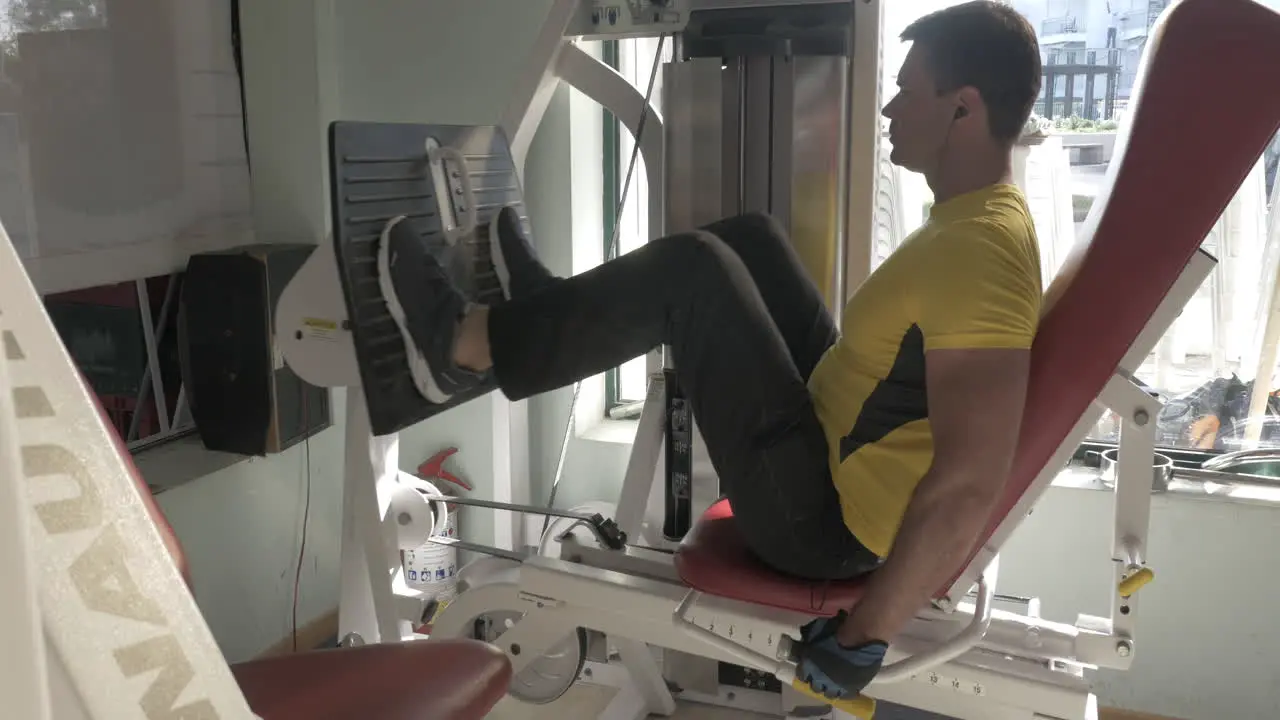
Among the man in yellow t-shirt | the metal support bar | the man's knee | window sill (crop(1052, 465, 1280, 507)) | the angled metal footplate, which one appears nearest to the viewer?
the man in yellow t-shirt

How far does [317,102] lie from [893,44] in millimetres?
1346

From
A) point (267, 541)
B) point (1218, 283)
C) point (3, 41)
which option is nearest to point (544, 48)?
point (3, 41)

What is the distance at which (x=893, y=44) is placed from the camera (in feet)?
7.29

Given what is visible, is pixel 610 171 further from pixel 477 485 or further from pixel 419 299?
pixel 419 299

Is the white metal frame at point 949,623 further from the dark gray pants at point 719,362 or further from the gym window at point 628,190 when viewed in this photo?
the gym window at point 628,190

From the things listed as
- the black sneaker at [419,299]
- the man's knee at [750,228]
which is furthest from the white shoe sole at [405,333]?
the man's knee at [750,228]

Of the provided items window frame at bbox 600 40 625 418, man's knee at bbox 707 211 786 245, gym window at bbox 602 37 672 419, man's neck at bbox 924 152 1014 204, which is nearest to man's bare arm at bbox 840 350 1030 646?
man's neck at bbox 924 152 1014 204

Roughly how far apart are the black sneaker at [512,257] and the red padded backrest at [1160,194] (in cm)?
86

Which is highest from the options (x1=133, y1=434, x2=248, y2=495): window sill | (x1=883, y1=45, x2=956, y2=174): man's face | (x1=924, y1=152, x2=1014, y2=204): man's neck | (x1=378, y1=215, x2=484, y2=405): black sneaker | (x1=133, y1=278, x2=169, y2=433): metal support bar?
(x1=883, y1=45, x2=956, y2=174): man's face

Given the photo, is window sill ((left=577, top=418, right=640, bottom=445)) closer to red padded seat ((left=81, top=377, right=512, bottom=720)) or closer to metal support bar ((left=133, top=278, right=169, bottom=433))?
metal support bar ((left=133, top=278, right=169, bottom=433))

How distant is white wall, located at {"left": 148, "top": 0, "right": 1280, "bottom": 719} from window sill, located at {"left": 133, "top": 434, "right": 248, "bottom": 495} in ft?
0.09

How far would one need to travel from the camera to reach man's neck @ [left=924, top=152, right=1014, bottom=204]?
1.48 metres

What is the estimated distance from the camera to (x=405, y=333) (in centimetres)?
163

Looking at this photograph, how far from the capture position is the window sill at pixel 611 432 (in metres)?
2.69
